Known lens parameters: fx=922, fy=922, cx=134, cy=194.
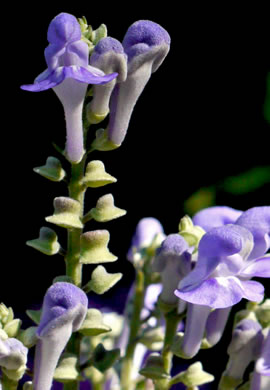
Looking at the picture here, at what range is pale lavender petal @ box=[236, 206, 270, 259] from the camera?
1363mm

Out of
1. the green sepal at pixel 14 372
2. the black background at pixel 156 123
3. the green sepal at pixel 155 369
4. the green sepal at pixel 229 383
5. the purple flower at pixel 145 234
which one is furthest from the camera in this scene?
the black background at pixel 156 123

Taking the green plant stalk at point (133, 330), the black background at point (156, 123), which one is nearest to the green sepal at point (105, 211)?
the green plant stalk at point (133, 330)

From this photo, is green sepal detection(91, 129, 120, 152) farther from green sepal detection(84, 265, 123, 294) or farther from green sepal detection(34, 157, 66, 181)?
green sepal detection(84, 265, 123, 294)

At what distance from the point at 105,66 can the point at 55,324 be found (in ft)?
1.12

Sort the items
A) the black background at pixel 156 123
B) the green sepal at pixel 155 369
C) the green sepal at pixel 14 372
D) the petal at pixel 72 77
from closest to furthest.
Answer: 1. the petal at pixel 72 77
2. the green sepal at pixel 14 372
3. the green sepal at pixel 155 369
4. the black background at pixel 156 123

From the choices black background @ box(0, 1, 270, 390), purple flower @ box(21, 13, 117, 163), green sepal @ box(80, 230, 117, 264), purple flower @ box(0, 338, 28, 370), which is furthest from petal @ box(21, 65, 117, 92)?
black background @ box(0, 1, 270, 390)

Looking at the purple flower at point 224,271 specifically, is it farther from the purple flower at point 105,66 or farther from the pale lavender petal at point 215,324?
the purple flower at point 105,66

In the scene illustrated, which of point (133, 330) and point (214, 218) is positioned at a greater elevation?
point (214, 218)

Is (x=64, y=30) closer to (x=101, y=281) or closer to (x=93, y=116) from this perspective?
(x=93, y=116)

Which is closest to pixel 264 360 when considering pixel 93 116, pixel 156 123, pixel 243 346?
pixel 243 346

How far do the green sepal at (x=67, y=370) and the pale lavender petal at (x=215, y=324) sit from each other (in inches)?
9.7

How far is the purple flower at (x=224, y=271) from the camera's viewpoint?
1.23 m

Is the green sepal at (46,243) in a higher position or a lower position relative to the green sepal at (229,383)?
higher

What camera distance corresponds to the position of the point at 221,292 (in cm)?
122
